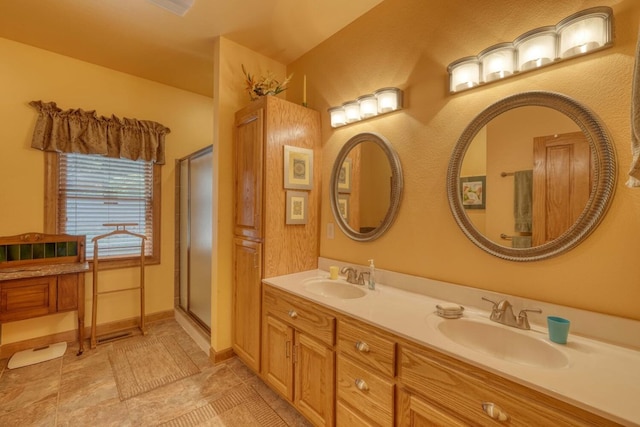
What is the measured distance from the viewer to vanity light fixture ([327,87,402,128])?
6.02 ft

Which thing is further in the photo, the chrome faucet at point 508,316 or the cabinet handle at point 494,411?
the chrome faucet at point 508,316

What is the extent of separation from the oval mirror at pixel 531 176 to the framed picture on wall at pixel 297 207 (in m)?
1.11

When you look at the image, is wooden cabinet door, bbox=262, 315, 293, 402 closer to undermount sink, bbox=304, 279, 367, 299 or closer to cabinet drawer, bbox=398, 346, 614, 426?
undermount sink, bbox=304, 279, 367, 299

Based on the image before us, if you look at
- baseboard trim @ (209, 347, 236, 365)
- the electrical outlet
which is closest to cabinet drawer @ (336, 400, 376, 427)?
the electrical outlet

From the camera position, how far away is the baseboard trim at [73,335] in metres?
2.46

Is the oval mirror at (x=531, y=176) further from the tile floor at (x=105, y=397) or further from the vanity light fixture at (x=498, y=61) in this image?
Result: the tile floor at (x=105, y=397)

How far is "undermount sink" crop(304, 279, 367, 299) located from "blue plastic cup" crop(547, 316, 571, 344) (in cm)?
103

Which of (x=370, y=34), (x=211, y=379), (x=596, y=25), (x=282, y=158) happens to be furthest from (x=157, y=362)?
(x=596, y=25)

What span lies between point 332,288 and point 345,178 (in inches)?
33.6

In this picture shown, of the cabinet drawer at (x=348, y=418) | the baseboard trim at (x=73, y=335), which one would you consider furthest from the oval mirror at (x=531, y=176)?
the baseboard trim at (x=73, y=335)

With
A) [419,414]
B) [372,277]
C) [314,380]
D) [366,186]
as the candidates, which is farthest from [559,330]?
[366,186]

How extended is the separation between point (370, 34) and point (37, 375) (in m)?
3.66

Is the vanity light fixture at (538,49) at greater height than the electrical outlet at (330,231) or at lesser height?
greater

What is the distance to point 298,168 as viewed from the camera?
225 cm
